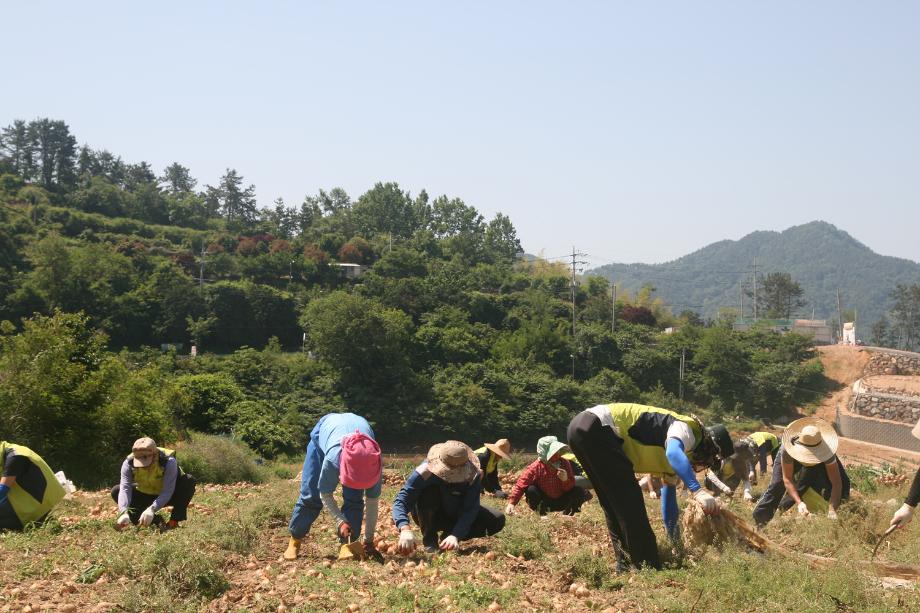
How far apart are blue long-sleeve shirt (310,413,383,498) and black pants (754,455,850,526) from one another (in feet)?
15.2

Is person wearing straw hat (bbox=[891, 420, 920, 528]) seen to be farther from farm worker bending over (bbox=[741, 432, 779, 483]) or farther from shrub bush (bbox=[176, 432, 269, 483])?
shrub bush (bbox=[176, 432, 269, 483])

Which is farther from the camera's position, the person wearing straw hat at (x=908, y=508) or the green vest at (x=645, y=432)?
the person wearing straw hat at (x=908, y=508)

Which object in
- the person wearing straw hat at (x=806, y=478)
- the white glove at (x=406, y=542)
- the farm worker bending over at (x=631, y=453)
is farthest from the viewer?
the person wearing straw hat at (x=806, y=478)

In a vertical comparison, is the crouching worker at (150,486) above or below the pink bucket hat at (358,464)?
below

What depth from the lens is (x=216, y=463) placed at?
58.0 feet

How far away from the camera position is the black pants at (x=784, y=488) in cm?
923

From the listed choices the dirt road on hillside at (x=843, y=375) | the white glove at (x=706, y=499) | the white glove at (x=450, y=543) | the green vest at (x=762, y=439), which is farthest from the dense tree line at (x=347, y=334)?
the white glove at (x=706, y=499)

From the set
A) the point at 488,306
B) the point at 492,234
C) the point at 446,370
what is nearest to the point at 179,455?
the point at 446,370

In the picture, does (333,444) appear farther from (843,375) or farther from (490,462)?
(843,375)

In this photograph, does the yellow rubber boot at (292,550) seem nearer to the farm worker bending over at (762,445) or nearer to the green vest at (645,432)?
the green vest at (645,432)

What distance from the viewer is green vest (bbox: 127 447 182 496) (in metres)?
8.15

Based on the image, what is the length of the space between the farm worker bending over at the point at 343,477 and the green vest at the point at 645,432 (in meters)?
1.99

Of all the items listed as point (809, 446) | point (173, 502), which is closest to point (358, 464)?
point (173, 502)

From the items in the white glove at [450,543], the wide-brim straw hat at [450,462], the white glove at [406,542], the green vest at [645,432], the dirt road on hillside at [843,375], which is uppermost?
the green vest at [645,432]
